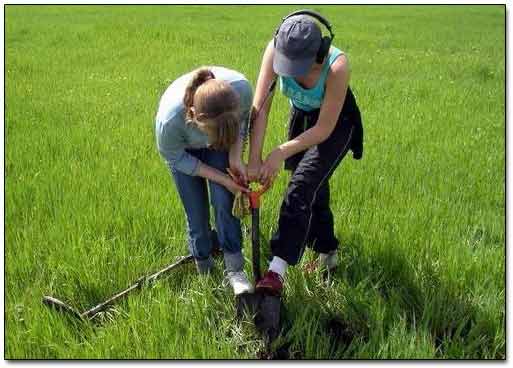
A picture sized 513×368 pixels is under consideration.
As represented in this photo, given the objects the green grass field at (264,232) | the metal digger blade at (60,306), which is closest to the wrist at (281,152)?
the green grass field at (264,232)

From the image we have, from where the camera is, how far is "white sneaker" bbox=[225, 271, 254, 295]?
2.23 meters

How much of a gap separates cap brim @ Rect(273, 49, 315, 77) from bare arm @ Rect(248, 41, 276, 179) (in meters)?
0.22

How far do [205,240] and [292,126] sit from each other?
0.62 metres

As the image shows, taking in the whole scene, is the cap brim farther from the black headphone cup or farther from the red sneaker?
the red sneaker

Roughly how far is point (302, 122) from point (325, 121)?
0.29 metres

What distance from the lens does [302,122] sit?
2338 millimetres

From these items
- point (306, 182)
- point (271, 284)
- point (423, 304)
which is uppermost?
point (306, 182)

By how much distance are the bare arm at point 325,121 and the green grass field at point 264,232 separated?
576 millimetres

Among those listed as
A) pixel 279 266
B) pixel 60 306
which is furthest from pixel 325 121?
pixel 60 306

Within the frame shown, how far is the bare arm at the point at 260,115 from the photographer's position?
2.16 meters

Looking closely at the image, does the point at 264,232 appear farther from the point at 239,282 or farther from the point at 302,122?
the point at 302,122

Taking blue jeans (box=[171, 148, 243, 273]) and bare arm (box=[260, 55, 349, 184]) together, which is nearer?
bare arm (box=[260, 55, 349, 184])

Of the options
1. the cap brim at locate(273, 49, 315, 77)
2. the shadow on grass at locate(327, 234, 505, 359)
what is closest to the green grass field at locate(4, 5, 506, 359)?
the shadow on grass at locate(327, 234, 505, 359)

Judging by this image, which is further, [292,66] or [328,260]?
[328,260]
